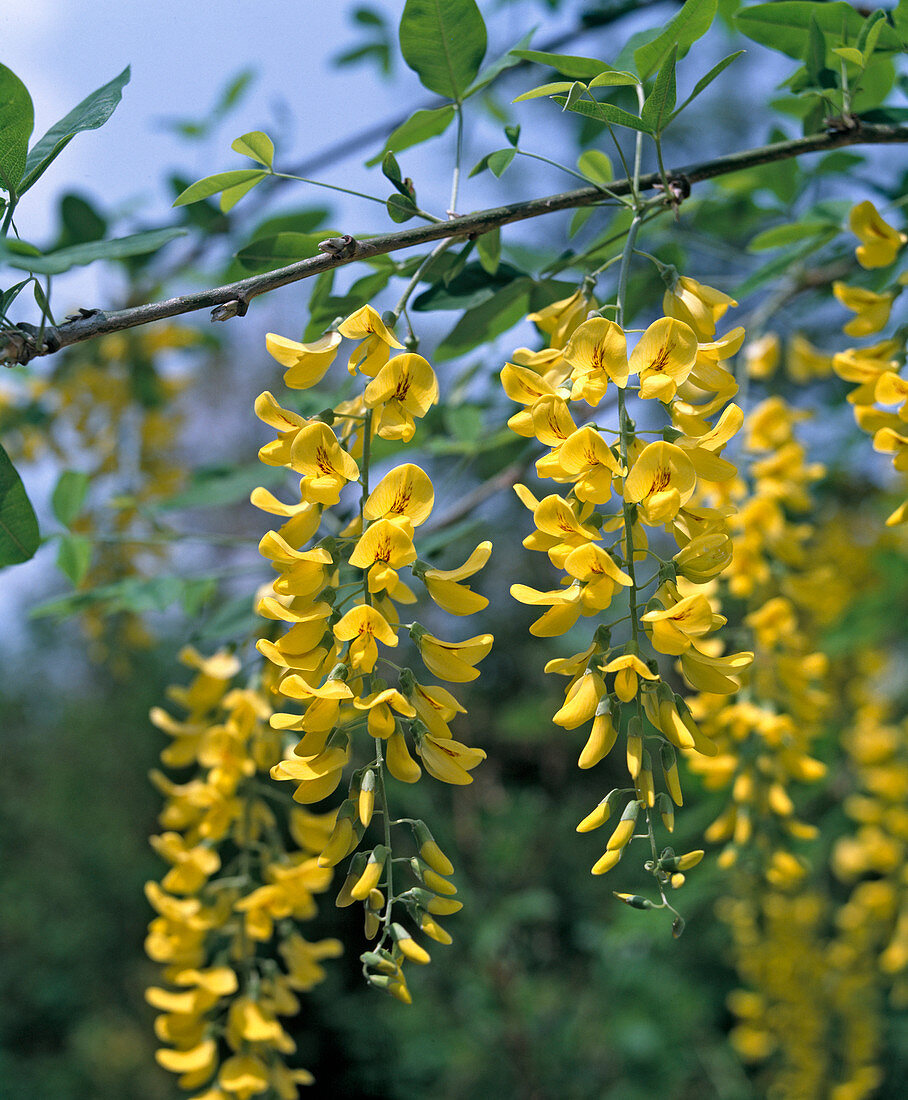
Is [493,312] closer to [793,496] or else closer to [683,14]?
[683,14]

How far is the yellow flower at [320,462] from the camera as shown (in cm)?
66

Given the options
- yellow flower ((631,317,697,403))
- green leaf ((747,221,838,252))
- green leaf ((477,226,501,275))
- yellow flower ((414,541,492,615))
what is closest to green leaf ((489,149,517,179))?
green leaf ((477,226,501,275))

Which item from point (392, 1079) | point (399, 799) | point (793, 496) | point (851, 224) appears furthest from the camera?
point (392, 1079)

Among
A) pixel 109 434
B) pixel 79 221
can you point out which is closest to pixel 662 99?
pixel 79 221

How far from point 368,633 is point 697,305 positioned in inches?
15.4

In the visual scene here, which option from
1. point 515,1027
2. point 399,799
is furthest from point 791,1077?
point 399,799

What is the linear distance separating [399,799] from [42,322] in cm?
240

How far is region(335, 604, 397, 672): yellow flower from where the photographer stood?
639 millimetres

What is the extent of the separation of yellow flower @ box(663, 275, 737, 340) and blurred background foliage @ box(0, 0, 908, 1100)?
8.2 inches

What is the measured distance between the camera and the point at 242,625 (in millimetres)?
1282

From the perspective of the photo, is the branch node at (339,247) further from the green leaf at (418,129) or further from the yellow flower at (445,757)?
the yellow flower at (445,757)

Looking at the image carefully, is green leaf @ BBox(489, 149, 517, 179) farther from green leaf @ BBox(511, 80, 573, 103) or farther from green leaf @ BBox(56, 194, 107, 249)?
green leaf @ BBox(56, 194, 107, 249)

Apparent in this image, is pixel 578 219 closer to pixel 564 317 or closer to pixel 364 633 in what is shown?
pixel 564 317

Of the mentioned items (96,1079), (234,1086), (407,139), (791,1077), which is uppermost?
(407,139)
